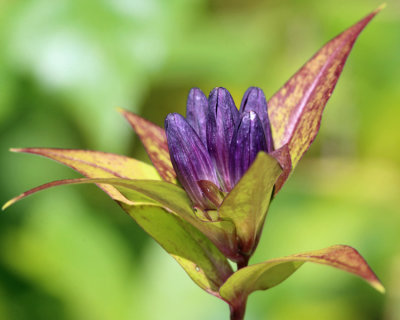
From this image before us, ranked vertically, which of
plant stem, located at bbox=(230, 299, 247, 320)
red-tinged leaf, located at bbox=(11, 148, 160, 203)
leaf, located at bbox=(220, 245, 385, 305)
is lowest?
plant stem, located at bbox=(230, 299, 247, 320)

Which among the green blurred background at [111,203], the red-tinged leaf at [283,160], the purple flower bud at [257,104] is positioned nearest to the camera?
the red-tinged leaf at [283,160]

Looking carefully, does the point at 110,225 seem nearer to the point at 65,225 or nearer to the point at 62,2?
the point at 65,225

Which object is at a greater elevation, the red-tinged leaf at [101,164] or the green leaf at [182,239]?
the red-tinged leaf at [101,164]

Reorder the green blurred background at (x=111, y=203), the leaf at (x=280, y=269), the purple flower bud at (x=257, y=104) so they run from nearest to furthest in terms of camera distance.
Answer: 1. the leaf at (x=280, y=269)
2. the purple flower bud at (x=257, y=104)
3. the green blurred background at (x=111, y=203)

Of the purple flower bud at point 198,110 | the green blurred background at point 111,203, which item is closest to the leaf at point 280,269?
the purple flower bud at point 198,110

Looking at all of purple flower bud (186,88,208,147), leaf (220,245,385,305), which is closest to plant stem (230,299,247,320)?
leaf (220,245,385,305)

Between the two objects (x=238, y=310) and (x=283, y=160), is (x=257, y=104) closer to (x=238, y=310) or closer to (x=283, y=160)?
(x=283, y=160)

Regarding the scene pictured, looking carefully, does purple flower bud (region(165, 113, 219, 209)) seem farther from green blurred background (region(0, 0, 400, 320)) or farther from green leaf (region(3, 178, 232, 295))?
green blurred background (region(0, 0, 400, 320))

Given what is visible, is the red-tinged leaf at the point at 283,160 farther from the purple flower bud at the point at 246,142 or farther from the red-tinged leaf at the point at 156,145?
the red-tinged leaf at the point at 156,145
